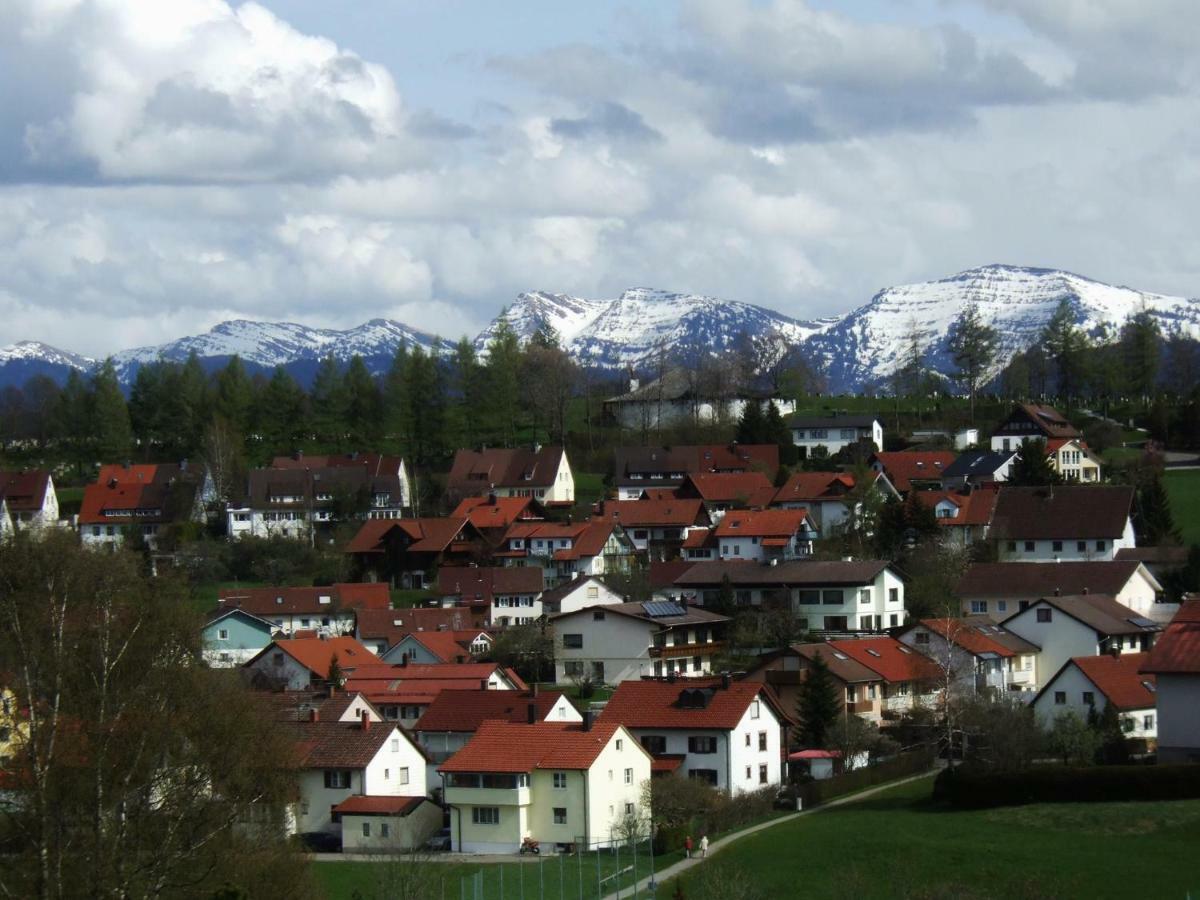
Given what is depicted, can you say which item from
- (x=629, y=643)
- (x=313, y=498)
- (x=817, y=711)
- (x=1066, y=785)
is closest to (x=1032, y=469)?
(x=629, y=643)

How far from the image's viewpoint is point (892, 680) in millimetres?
54719

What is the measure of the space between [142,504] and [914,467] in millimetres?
39688

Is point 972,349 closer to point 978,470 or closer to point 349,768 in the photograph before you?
point 978,470

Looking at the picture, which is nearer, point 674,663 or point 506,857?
point 506,857

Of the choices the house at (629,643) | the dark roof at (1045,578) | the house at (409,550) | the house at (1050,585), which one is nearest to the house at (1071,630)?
the house at (1050,585)

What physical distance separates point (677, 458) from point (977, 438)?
16.7 m

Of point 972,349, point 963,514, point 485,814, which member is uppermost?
point 972,349

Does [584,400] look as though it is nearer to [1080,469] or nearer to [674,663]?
[1080,469]

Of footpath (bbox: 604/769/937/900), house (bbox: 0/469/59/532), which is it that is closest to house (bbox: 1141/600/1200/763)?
footpath (bbox: 604/769/937/900)

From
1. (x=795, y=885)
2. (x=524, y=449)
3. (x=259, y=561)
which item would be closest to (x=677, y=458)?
(x=524, y=449)

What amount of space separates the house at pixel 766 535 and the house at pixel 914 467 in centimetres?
1091

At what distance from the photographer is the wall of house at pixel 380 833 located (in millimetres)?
44156

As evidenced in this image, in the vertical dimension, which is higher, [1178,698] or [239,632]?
[239,632]

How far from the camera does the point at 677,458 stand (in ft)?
310
